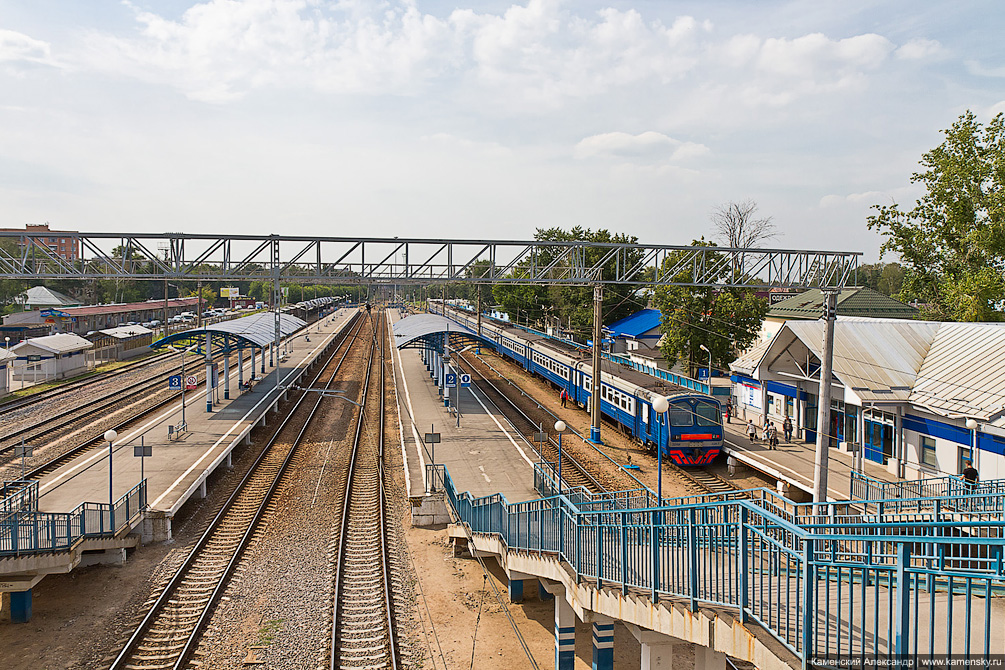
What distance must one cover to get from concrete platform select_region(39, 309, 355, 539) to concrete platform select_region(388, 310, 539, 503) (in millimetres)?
6374

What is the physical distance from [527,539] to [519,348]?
35.7 m

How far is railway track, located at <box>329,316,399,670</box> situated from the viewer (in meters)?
12.1


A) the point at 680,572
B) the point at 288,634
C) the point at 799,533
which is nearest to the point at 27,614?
the point at 288,634

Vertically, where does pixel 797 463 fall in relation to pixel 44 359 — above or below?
below

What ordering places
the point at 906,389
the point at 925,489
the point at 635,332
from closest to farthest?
1. the point at 925,489
2. the point at 906,389
3. the point at 635,332

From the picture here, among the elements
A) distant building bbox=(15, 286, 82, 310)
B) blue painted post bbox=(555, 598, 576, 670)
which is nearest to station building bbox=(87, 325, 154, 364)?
distant building bbox=(15, 286, 82, 310)

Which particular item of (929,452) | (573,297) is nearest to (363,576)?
(929,452)

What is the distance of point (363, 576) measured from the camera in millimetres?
15328

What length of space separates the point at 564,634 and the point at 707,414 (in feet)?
45.3

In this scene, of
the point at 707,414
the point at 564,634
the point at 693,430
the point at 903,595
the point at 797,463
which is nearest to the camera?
the point at 903,595

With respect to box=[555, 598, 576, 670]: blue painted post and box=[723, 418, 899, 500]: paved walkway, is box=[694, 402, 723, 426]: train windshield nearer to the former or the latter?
box=[723, 418, 899, 500]: paved walkway

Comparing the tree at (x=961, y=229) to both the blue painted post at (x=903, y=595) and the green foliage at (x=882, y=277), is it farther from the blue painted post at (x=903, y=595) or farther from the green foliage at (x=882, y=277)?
the green foliage at (x=882, y=277)

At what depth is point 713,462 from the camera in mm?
24422

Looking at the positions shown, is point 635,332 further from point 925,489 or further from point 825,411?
point 825,411
